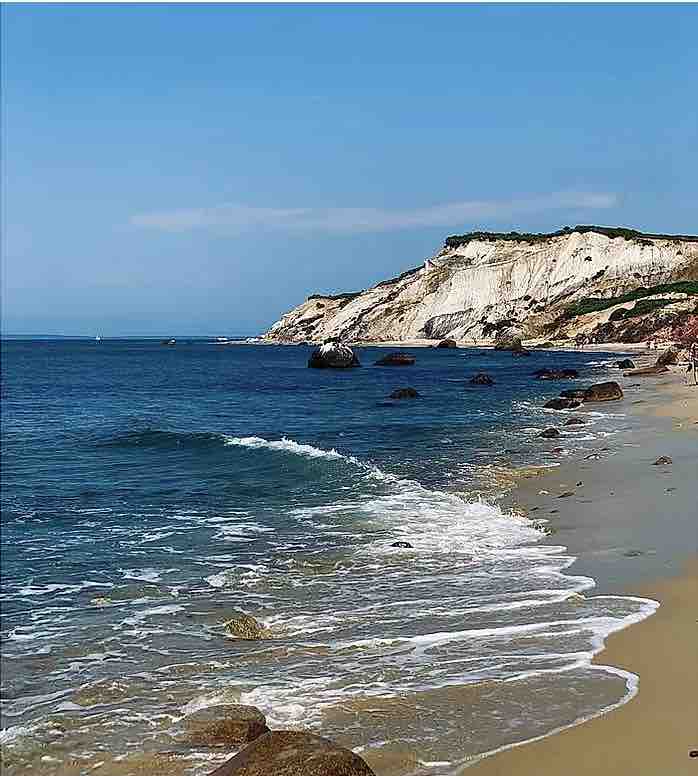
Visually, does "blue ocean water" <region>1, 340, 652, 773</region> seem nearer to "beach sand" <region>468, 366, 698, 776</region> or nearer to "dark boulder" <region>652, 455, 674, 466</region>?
"beach sand" <region>468, 366, 698, 776</region>

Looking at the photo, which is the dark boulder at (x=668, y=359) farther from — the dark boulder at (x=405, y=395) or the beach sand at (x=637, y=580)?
the beach sand at (x=637, y=580)

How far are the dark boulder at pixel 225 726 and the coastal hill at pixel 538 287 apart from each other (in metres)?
99.4

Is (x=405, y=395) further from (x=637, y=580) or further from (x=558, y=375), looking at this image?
(x=637, y=580)

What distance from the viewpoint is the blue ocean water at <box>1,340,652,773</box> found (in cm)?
696

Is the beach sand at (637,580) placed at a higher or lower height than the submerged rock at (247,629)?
higher

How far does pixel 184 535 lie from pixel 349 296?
143m

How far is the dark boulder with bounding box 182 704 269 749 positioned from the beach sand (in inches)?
75.1

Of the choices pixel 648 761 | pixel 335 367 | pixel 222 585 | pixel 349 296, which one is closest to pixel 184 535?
pixel 222 585

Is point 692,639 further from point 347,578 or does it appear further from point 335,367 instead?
point 335,367

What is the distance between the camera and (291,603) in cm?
1044

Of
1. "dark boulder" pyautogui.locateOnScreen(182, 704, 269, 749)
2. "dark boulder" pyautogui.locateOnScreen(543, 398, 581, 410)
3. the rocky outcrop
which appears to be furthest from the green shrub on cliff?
"dark boulder" pyautogui.locateOnScreen(182, 704, 269, 749)

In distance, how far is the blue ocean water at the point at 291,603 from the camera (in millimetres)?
6957

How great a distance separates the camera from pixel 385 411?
123 feet

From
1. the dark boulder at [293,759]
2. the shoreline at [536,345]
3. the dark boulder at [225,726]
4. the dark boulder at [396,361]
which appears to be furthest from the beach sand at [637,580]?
the shoreline at [536,345]
